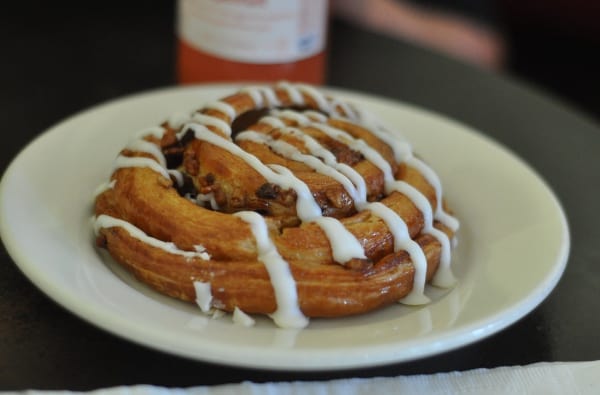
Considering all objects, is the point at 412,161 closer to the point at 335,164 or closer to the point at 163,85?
the point at 335,164

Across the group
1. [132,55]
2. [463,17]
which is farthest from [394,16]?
[132,55]

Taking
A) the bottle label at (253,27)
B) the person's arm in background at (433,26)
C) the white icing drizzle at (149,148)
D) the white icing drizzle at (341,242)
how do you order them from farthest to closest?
the person's arm in background at (433,26)
the bottle label at (253,27)
the white icing drizzle at (149,148)
the white icing drizzle at (341,242)

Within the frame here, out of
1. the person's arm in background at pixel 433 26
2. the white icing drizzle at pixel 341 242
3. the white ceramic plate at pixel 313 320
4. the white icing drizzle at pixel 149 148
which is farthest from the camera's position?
the person's arm in background at pixel 433 26

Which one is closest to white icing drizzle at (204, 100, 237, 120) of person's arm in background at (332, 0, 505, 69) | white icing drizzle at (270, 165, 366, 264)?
white icing drizzle at (270, 165, 366, 264)

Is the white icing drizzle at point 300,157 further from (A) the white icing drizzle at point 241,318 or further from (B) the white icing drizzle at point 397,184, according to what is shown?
(A) the white icing drizzle at point 241,318

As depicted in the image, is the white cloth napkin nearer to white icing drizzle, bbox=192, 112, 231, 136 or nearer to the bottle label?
white icing drizzle, bbox=192, 112, 231, 136

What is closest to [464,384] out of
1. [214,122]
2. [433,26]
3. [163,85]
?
[214,122]

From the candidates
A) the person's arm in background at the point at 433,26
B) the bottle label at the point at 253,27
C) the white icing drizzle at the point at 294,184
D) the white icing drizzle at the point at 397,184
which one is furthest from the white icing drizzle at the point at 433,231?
the person's arm in background at the point at 433,26
